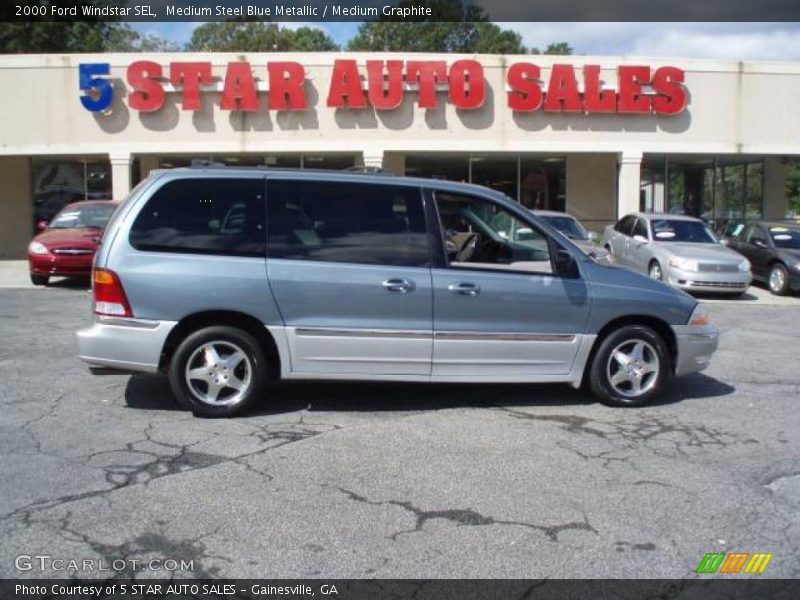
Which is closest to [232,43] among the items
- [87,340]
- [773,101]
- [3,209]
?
[3,209]

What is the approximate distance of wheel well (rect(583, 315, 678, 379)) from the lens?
6.71 metres

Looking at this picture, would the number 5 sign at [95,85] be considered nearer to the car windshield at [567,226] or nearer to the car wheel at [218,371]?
the car windshield at [567,226]

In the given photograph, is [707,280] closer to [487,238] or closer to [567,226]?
[567,226]

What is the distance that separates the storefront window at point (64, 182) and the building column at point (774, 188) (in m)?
19.1

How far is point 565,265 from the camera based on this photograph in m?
6.55

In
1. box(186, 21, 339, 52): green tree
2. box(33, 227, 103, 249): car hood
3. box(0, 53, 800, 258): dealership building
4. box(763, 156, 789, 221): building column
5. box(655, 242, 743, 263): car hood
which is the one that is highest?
box(186, 21, 339, 52): green tree

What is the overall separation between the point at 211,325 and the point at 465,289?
1.99m

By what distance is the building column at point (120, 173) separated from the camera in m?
20.5

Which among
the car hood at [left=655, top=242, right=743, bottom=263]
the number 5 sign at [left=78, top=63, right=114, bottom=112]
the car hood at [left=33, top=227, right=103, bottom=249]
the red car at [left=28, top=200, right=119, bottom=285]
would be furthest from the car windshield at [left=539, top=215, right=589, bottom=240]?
the number 5 sign at [left=78, top=63, right=114, bottom=112]

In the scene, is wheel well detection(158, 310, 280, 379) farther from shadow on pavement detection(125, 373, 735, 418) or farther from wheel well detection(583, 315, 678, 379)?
wheel well detection(583, 315, 678, 379)

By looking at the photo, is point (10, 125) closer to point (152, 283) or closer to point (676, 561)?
point (152, 283)

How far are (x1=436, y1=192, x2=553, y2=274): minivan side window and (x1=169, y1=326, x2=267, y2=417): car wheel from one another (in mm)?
1748

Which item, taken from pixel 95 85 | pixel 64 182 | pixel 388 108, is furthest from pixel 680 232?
pixel 64 182

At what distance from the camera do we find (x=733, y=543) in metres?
4.17
